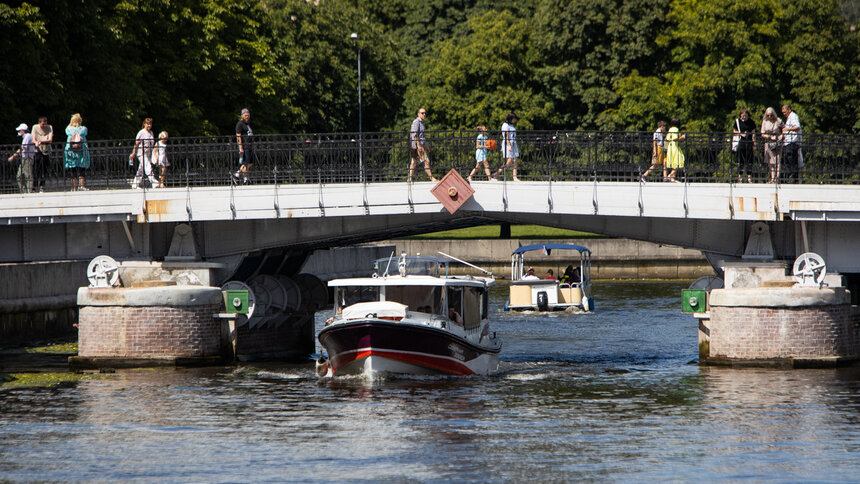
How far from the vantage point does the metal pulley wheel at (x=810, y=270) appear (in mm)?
27641

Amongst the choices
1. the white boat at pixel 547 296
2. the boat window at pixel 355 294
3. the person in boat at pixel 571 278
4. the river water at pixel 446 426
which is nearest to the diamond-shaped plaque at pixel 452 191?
the boat window at pixel 355 294

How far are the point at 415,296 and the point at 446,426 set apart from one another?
21.2 ft

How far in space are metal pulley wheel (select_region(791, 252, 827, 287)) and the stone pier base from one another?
256 millimetres

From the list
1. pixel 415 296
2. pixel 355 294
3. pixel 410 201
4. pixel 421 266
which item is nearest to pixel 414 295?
pixel 415 296

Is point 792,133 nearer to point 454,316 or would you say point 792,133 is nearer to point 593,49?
point 454,316

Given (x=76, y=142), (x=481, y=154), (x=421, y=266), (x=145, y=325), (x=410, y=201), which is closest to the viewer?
(x=410, y=201)

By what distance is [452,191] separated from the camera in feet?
93.5

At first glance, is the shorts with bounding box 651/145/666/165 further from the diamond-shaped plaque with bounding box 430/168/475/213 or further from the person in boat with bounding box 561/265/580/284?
the person in boat with bounding box 561/265/580/284

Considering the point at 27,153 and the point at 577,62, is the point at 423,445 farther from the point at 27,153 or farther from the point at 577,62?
the point at 577,62

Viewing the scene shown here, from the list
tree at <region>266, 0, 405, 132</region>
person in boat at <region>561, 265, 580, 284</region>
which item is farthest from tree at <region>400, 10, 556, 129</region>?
person in boat at <region>561, 265, 580, 284</region>

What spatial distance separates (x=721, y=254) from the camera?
2920cm

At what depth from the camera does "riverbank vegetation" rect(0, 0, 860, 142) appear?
142 ft

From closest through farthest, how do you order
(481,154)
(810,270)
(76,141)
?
(810,270) → (481,154) → (76,141)

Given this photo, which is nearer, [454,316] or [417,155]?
[454,316]
